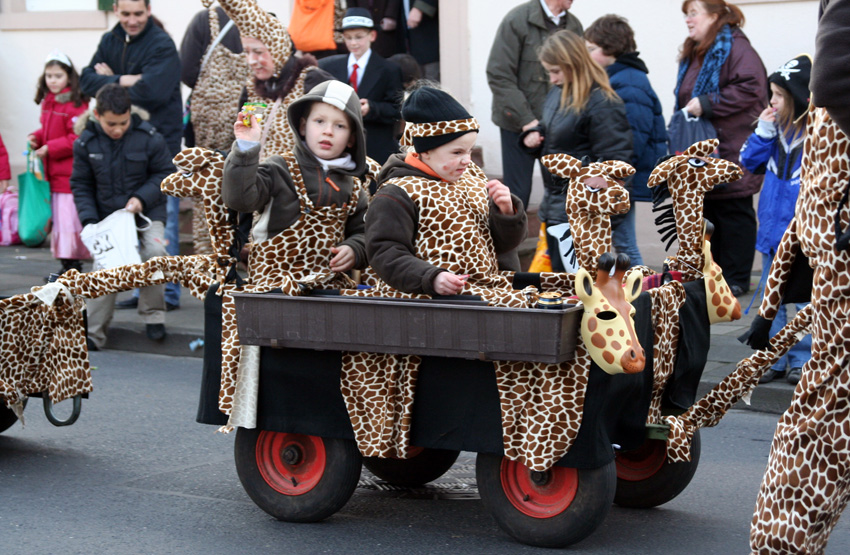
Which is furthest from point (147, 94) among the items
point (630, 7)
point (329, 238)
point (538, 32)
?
point (329, 238)

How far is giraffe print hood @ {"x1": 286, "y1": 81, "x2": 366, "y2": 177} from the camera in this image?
198 inches

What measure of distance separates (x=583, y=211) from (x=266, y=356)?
139cm

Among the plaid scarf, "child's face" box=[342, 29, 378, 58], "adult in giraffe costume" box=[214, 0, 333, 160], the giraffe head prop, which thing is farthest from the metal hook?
the plaid scarf

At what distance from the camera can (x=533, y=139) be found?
8289mm

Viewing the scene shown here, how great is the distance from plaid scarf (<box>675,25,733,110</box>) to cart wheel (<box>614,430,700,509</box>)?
14.9ft

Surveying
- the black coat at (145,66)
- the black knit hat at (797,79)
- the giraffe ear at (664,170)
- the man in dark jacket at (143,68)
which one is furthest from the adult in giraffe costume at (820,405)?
the black coat at (145,66)

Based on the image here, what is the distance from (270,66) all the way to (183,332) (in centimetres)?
212

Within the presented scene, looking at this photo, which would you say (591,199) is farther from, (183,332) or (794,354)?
(183,332)

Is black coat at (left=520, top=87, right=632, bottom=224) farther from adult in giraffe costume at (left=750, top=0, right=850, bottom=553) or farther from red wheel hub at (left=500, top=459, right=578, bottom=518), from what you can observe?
adult in giraffe costume at (left=750, top=0, right=850, bottom=553)

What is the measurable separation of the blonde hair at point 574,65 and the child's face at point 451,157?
10.8 feet

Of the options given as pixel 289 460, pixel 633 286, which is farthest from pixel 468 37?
pixel 633 286

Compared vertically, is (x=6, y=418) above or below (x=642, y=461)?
below

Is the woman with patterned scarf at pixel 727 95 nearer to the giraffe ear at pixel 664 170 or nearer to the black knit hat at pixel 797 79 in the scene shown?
the black knit hat at pixel 797 79

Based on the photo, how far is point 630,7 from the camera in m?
10.5
